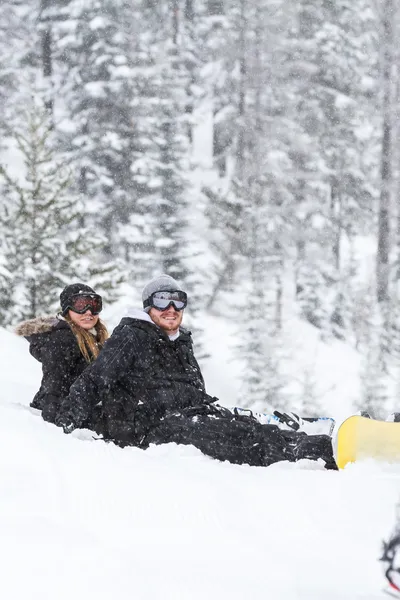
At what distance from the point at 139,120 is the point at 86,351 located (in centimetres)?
2242

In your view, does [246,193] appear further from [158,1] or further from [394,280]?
[158,1]

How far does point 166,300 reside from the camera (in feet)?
17.4

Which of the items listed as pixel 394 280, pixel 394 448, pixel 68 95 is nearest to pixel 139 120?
pixel 68 95

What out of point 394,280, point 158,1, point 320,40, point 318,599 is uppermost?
point 158,1

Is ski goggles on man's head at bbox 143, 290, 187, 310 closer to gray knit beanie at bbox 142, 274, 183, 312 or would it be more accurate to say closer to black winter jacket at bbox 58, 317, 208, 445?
gray knit beanie at bbox 142, 274, 183, 312

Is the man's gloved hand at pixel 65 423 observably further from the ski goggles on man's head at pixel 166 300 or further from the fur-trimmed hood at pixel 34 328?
the ski goggles on man's head at pixel 166 300

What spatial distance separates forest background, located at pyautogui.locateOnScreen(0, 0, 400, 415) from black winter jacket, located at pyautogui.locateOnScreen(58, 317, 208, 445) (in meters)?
14.0

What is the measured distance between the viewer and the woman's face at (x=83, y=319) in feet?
18.2

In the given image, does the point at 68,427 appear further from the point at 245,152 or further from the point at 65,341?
the point at 245,152

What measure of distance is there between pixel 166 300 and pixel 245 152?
27.4 metres

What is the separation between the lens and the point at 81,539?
2791 millimetres

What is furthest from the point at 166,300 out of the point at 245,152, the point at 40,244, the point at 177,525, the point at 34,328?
the point at 245,152

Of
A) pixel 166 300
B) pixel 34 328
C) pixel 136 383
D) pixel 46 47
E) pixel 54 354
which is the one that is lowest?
pixel 136 383

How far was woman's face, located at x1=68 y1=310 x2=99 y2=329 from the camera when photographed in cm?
555
